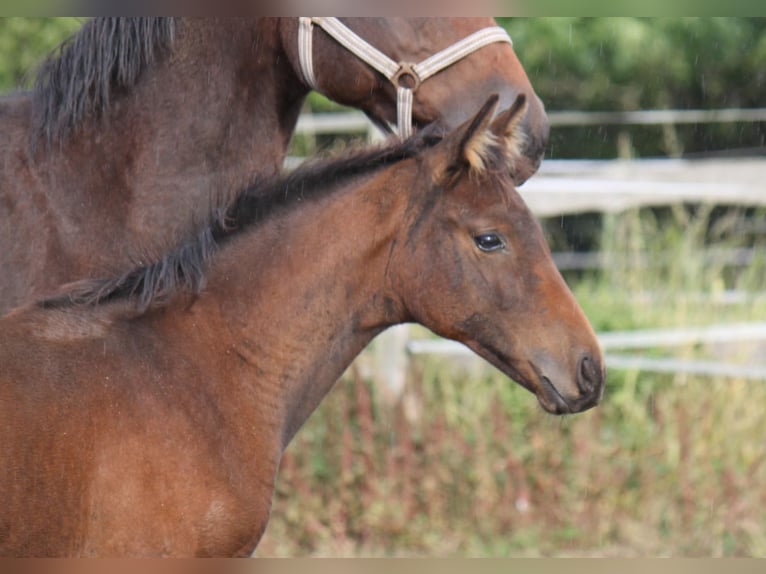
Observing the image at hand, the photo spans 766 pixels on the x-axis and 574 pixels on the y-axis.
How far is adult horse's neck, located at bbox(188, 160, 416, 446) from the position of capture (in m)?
3.07

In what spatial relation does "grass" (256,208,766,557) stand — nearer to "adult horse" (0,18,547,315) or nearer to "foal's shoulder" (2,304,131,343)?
"adult horse" (0,18,547,315)

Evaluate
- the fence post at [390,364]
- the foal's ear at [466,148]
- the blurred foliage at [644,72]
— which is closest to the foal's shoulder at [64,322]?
the foal's ear at [466,148]

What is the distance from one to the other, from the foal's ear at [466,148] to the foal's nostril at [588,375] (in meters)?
0.57

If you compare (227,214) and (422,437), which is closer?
(227,214)

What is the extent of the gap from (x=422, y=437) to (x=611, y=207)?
97.1 inches

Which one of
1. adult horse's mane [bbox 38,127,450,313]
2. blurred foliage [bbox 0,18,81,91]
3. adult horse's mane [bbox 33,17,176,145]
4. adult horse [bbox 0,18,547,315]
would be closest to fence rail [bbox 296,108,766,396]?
blurred foliage [bbox 0,18,81,91]

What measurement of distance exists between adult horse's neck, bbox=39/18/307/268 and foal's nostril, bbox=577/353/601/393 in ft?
3.49

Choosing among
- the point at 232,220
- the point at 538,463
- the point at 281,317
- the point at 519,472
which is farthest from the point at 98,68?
the point at 538,463

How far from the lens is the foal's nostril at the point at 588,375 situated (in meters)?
2.98

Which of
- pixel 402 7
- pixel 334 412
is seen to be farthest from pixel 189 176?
pixel 334 412

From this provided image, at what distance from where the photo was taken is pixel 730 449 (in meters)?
6.42

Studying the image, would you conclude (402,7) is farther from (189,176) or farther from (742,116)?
(742,116)

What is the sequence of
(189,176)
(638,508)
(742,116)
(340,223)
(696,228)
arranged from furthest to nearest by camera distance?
1. (742,116)
2. (696,228)
3. (638,508)
4. (189,176)
5. (340,223)

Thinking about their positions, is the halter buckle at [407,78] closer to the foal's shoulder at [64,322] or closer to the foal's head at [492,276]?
the foal's head at [492,276]
